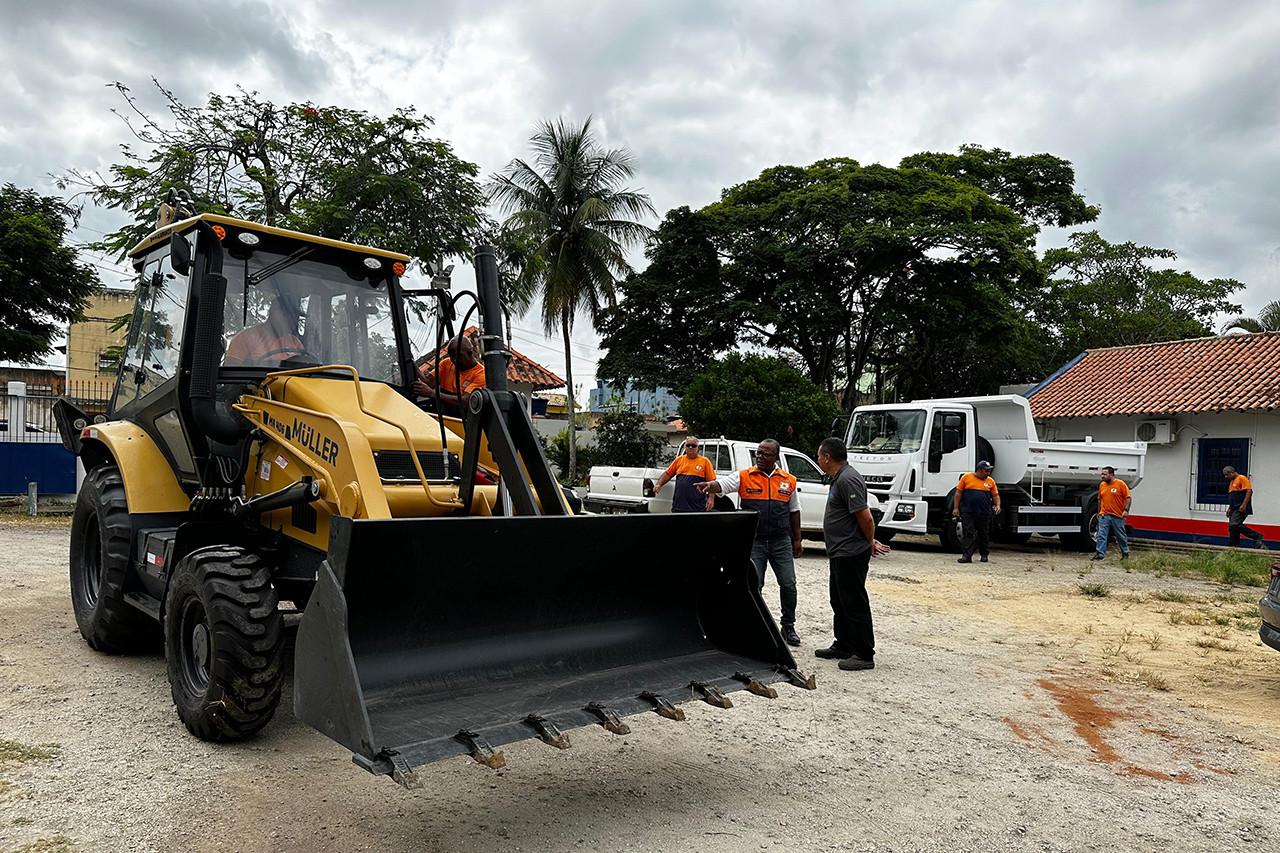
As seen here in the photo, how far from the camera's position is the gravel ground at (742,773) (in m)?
3.96

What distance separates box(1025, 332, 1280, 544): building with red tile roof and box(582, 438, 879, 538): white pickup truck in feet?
31.4

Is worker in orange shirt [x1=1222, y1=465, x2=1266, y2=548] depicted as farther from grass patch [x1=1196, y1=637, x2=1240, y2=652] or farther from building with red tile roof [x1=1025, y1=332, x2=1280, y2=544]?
grass patch [x1=1196, y1=637, x2=1240, y2=652]

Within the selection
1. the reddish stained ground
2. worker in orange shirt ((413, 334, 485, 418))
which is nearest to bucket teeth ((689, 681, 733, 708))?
worker in orange shirt ((413, 334, 485, 418))

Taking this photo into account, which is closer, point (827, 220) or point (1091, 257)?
point (827, 220)

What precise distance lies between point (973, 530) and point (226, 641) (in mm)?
13217

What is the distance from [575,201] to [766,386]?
8.67 meters

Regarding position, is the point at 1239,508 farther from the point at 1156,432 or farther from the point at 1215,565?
the point at 1215,565

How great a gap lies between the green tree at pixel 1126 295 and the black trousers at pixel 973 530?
64.4 feet

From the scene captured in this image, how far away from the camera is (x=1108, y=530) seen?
16.5 meters

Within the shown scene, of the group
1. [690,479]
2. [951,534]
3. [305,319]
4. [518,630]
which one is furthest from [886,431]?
[518,630]

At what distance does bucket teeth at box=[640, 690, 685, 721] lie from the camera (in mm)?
4086

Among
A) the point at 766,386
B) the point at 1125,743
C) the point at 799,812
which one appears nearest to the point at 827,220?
the point at 766,386

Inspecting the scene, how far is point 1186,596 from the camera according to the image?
12.1 m

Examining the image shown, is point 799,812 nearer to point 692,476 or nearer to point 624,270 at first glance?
point 692,476
